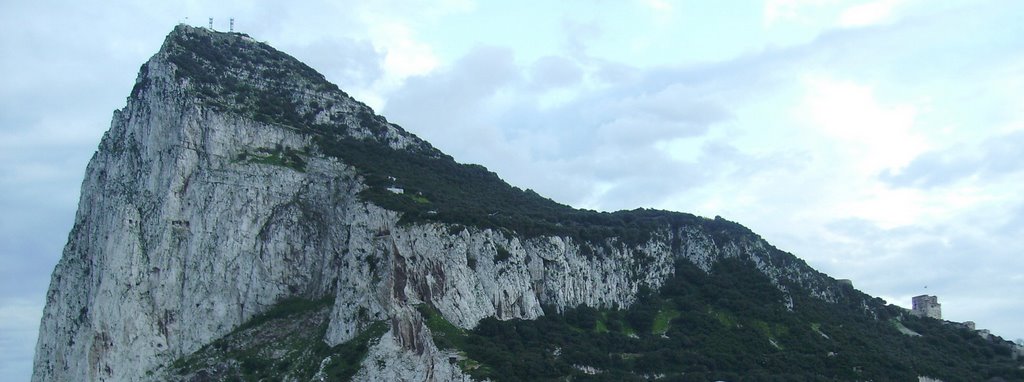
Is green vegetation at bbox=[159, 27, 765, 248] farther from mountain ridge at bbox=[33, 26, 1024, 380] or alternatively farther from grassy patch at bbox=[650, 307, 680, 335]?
grassy patch at bbox=[650, 307, 680, 335]

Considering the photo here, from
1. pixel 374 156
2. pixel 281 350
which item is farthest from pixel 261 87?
pixel 281 350

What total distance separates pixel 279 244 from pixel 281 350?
463 inches

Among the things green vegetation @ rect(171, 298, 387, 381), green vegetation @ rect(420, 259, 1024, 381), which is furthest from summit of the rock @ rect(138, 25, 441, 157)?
green vegetation @ rect(420, 259, 1024, 381)

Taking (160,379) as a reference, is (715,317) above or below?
above

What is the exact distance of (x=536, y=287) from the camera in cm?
10188

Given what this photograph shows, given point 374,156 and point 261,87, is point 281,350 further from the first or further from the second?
point 261,87

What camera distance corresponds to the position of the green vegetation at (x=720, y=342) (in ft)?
294

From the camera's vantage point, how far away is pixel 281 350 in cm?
9250

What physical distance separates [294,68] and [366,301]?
48359 millimetres

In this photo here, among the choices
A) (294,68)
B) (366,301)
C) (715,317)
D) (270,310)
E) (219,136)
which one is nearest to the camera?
(366,301)

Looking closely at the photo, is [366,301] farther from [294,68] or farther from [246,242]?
[294,68]

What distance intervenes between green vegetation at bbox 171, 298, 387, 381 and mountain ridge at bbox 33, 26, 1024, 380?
989 mm

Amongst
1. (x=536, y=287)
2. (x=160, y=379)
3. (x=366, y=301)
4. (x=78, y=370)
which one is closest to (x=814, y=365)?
(x=536, y=287)

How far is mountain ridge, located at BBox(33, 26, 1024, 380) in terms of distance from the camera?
9194 centimetres
